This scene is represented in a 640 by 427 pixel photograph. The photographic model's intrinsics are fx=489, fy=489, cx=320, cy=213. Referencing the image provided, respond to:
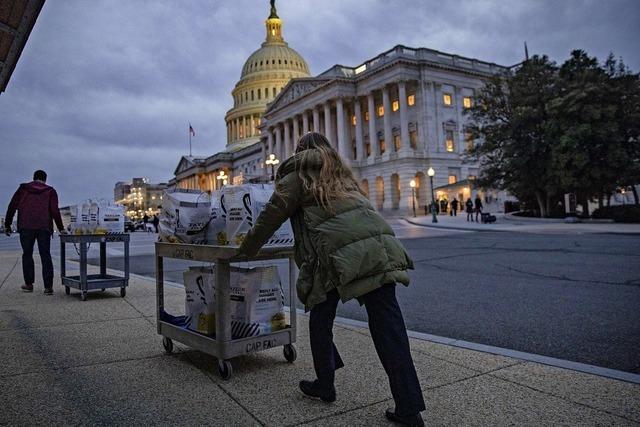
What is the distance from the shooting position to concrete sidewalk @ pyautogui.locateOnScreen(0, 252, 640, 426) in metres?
3.22

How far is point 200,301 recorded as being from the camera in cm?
457

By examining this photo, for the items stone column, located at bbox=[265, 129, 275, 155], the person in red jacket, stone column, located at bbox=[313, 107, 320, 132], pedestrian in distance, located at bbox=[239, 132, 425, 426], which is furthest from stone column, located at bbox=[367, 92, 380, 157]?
pedestrian in distance, located at bbox=[239, 132, 425, 426]

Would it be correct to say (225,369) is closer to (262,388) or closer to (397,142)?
(262,388)

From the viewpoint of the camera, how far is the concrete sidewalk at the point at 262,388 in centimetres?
322

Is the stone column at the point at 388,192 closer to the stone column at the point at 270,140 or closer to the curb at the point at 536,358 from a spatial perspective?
the stone column at the point at 270,140

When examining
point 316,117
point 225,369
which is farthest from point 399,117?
point 225,369

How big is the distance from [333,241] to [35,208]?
7.62m

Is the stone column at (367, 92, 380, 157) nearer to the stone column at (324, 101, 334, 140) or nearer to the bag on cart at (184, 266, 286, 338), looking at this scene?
the stone column at (324, 101, 334, 140)

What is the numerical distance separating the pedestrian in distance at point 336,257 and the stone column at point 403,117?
5467cm

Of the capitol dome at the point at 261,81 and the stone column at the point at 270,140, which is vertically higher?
the capitol dome at the point at 261,81

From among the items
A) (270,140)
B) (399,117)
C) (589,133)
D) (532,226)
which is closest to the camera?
(532,226)

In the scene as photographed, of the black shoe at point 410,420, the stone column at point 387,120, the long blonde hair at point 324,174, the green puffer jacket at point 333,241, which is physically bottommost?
the black shoe at point 410,420

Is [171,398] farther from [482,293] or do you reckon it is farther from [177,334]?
[482,293]

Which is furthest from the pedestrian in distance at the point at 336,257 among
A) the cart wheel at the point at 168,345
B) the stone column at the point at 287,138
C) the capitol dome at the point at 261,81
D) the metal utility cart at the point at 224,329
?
the capitol dome at the point at 261,81
